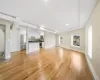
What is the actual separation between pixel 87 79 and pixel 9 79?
2.54 metres

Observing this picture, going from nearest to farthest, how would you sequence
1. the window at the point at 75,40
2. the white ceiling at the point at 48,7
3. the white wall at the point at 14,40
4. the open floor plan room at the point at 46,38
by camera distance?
the white ceiling at the point at 48,7 < the open floor plan room at the point at 46,38 < the white wall at the point at 14,40 < the window at the point at 75,40

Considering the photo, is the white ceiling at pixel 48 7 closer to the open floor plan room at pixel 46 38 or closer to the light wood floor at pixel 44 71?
the open floor plan room at pixel 46 38

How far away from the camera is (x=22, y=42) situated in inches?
319

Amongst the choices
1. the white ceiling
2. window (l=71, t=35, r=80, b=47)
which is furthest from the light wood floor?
window (l=71, t=35, r=80, b=47)

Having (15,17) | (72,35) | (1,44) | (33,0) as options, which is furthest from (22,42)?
(33,0)

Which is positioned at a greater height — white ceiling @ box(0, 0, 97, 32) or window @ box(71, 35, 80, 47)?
white ceiling @ box(0, 0, 97, 32)

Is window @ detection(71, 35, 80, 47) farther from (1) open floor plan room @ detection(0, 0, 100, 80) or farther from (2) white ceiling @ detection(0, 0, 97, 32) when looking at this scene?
(2) white ceiling @ detection(0, 0, 97, 32)

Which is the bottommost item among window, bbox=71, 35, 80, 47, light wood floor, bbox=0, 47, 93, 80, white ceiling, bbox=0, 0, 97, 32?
light wood floor, bbox=0, 47, 93, 80

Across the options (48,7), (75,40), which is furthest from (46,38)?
(48,7)

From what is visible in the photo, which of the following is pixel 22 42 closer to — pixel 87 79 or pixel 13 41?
pixel 13 41

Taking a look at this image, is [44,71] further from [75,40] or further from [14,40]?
[75,40]

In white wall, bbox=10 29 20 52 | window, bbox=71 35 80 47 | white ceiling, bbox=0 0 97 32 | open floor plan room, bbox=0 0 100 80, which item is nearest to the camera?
white ceiling, bbox=0 0 97 32

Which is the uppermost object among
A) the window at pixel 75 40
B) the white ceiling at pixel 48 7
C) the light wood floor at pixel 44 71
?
the white ceiling at pixel 48 7

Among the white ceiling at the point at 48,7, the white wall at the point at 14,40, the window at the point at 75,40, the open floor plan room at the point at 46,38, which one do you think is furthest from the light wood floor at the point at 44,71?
the window at the point at 75,40
